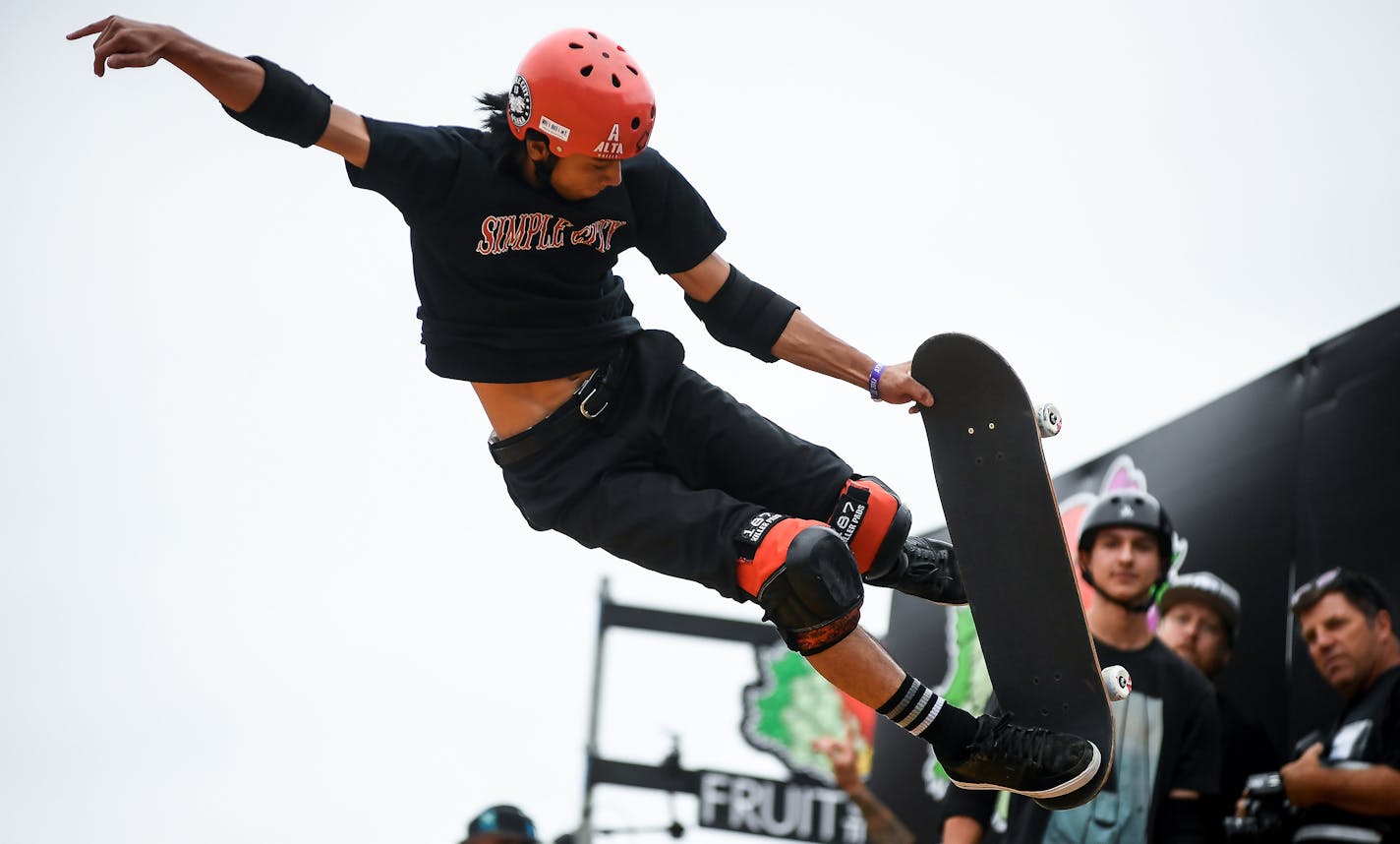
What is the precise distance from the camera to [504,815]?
503 cm

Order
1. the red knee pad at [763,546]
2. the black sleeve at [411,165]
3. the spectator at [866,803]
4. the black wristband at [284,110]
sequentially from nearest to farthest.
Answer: the black wristband at [284,110]
the black sleeve at [411,165]
the red knee pad at [763,546]
the spectator at [866,803]

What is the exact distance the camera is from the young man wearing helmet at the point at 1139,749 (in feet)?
18.4

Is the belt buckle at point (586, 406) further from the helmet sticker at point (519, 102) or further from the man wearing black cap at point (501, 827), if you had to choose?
the man wearing black cap at point (501, 827)

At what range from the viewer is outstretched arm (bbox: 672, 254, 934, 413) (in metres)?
4.98

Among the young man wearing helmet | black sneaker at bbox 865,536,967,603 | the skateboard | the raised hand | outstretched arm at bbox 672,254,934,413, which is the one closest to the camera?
the raised hand

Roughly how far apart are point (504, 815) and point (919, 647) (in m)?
5.59

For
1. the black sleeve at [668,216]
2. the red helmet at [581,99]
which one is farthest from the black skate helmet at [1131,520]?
the red helmet at [581,99]

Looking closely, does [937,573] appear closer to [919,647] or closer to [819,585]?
[819,585]

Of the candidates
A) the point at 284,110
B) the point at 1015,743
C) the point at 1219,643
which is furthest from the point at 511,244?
the point at 1219,643

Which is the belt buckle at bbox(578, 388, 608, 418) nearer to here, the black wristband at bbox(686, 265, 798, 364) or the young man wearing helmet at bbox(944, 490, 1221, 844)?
the black wristband at bbox(686, 265, 798, 364)

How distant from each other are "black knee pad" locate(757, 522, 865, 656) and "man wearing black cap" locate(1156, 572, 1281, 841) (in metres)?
2.20

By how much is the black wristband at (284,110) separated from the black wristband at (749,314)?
4.73 ft

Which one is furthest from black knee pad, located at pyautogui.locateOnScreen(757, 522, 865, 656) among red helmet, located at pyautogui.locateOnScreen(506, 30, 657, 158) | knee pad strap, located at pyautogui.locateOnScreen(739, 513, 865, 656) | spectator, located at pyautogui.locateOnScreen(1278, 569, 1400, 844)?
spectator, located at pyautogui.locateOnScreen(1278, 569, 1400, 844)

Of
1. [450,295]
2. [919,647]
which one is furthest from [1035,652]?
[919,647]
